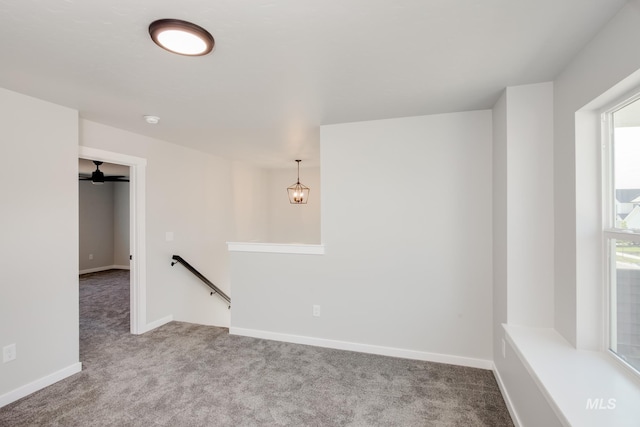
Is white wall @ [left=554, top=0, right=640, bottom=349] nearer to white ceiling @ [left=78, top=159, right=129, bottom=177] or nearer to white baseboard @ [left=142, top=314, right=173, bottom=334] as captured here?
white baseboard @ [left=142, top=314, right=173, bottom=334]

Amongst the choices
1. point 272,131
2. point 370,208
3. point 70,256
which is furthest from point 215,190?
point 370,208

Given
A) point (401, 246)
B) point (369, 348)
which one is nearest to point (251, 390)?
point (369, 348)

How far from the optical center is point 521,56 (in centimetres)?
172

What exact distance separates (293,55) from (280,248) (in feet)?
6.81

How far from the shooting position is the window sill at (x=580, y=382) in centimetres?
119

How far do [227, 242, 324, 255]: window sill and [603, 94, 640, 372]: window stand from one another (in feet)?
7.26

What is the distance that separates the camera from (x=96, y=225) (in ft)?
24.6

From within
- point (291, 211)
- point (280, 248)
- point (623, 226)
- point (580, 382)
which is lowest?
point (580, 382)

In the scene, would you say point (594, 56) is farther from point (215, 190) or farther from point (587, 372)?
point (215, 190)

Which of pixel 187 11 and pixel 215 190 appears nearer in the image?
pixel 187 11

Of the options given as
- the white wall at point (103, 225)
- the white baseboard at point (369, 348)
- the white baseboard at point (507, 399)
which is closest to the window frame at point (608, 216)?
the white baseboard at point (507, 399)

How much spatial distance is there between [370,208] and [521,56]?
169 centimetres

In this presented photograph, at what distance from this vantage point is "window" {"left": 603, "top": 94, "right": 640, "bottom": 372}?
57.1 inches

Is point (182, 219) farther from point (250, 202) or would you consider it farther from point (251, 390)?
point (251, 390)
